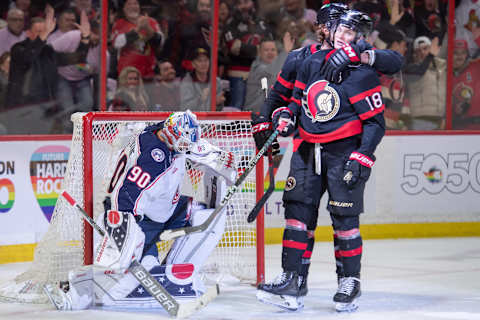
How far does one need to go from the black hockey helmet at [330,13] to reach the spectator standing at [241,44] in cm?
254

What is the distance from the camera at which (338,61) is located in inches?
155

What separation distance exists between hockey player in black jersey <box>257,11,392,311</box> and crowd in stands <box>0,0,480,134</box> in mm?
2416

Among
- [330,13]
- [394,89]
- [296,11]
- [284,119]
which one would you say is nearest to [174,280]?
[284,119]

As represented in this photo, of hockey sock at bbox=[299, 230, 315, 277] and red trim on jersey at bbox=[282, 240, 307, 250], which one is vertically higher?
red trim on jersey at bbox=[282, 240, 307, 250]

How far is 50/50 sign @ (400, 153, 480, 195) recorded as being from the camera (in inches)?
264

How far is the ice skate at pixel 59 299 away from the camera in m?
4.07

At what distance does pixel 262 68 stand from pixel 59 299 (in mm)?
Answer: 3103

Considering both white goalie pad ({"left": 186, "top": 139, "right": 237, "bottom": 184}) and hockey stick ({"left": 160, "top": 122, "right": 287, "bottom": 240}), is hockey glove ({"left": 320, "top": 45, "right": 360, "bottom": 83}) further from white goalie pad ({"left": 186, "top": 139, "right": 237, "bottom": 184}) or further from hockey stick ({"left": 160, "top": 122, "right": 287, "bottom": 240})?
white goalie pad ({"left": 186, "top": 139, "right": 237, "bottom": 184})

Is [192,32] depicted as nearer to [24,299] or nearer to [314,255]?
[314,255]

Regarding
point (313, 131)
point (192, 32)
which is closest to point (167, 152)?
point (313, 131)

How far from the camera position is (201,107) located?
258 inches

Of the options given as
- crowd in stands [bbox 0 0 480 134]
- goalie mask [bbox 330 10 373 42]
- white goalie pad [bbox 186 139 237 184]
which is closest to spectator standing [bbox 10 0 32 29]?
crowd in stands [bbox 0 0 480 134]

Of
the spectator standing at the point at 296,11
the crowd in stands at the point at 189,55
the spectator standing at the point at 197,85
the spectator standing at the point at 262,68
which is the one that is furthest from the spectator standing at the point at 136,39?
the spectator standing at the point at 296,11

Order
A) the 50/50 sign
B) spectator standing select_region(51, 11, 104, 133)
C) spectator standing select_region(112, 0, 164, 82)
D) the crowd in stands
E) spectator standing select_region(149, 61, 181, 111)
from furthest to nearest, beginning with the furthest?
the 50/50 sign
spectator standing select_region(149, 61, 181, 111)
spectator standing select_region(112, 0, 164, 82)
spectator standing select_region(51, 11, 104, 133)
the crowd in stands
